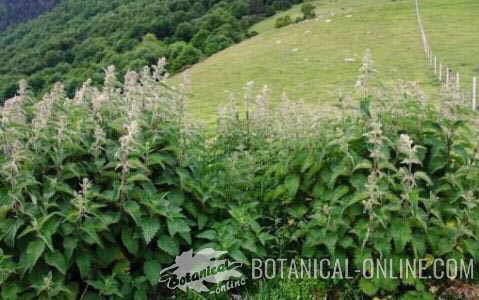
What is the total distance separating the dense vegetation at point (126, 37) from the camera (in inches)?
2911

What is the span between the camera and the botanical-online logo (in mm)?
5648

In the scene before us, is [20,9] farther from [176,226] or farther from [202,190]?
[176,226]

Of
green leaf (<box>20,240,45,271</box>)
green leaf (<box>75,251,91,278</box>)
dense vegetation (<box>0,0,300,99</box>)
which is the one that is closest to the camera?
green leaf (<box>20,240,45,271</box>)

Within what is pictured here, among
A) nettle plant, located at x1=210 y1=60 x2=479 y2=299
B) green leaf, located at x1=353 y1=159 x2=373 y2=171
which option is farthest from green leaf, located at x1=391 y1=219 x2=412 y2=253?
green leaf, located at x1=353 y1=159 x2=373 y2=171

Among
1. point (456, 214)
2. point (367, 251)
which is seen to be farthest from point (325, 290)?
point (456, 214)

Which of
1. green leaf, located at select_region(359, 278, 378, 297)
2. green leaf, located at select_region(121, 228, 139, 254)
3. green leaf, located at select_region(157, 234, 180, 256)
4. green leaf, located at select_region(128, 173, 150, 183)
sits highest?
green leaf, located at select_region(128, 173, 150, 183)

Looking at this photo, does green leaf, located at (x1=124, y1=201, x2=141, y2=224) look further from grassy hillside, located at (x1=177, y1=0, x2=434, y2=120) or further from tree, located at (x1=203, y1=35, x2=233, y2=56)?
tree, located at (x1=203, y1=35, x2=233, y2=56)

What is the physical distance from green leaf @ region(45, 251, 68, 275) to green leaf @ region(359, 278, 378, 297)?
2.69 m

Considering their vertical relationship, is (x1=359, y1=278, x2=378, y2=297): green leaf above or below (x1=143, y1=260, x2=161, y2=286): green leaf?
below

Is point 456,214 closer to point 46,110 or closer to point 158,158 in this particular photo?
point 158,158

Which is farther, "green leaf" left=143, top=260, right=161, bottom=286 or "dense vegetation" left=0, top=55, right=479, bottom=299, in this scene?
"green leaf" left=143, top=260, right=161, bottom=286

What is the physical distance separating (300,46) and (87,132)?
43403mm

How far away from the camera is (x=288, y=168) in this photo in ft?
20.7

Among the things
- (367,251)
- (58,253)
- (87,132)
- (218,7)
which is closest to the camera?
(58,253)
